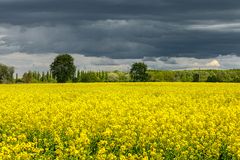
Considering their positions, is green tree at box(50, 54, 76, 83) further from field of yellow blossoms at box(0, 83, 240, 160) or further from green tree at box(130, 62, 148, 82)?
field of yellow blossoms at box(0, 83, 240, 160)

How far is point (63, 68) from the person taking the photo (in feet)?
320

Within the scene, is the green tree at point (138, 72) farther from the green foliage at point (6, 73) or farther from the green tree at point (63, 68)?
the green foliage at point (6, 73)

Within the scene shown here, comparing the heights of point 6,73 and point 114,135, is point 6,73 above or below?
above

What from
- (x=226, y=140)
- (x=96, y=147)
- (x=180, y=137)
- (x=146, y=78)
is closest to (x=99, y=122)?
(x=96, y=147)

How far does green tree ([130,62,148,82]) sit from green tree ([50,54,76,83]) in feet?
39.5

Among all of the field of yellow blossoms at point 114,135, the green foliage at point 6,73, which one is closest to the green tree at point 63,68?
the green foliage at point 6,73

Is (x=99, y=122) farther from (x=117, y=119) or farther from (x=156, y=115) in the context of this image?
(x=156, y=115)

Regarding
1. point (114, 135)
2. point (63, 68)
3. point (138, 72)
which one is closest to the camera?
point (114, 135)

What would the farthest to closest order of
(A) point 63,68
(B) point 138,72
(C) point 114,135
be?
1. (B) point 138,72
2. (A) point 63,68
3. (C) point 114,135

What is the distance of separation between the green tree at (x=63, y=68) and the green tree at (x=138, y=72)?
474 inches

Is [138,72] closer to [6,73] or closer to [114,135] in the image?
[6,73]

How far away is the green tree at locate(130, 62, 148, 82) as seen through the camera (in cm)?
10231

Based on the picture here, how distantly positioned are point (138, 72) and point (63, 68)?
607 inches

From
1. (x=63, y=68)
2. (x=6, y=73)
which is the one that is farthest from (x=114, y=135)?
(x=6, y=73)
